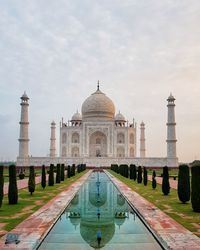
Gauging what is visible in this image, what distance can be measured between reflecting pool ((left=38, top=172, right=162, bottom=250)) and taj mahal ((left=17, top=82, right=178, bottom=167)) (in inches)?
955

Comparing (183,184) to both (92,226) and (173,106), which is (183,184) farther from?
(173,106)

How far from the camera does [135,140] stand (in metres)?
38.5

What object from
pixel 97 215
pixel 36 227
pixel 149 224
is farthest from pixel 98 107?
pixel 36 227

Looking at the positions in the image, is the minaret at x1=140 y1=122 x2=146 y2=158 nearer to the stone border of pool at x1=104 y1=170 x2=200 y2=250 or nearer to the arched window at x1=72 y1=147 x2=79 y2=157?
the arched window at x1=72 y1=147 x2=79 y2=157

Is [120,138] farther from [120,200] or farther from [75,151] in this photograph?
[120,200]

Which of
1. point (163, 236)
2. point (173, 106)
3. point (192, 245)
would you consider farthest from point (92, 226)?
point (173, 106)

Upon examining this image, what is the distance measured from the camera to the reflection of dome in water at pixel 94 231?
4839 millimetres

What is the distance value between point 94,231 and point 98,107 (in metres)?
33.8

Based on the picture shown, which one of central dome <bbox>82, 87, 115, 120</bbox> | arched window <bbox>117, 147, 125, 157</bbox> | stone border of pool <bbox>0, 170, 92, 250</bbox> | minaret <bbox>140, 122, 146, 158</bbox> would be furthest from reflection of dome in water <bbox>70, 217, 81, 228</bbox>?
minaret <bbox>140, 122, 146, 158</bbox>

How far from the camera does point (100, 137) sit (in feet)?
128

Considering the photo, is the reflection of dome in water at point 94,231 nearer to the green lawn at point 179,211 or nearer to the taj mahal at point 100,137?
the green lawn at point 179,211

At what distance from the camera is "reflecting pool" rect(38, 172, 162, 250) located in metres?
4.68

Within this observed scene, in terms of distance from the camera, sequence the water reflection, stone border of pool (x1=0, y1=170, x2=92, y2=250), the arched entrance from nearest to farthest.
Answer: stone border of pool (x1=0, y1=170, x2=92, y2=250) < the water reflection < the arched entrance

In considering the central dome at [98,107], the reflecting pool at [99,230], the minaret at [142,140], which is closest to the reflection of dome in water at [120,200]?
the reflecting pool at [99,230]
